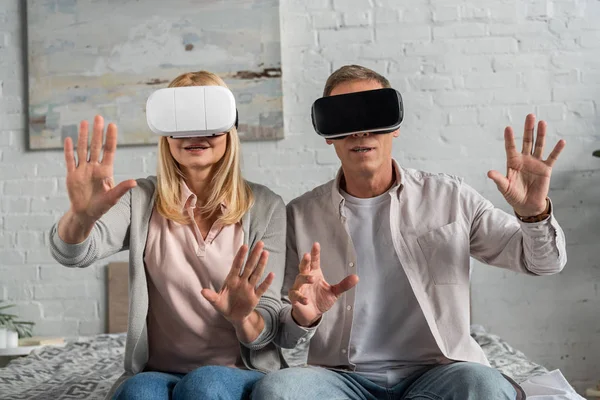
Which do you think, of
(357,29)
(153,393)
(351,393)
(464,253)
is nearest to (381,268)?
(464,253)

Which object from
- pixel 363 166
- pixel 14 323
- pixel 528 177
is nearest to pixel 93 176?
pixel 363 166

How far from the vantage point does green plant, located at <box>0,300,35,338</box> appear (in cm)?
343

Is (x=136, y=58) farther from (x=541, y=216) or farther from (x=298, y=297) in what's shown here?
(x=541, y=216)

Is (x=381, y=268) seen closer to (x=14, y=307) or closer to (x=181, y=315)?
(x=181, y=315)

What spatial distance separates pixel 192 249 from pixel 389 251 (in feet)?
1.57

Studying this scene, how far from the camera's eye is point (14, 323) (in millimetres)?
3482

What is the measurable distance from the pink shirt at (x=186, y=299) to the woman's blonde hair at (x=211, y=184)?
34 mm

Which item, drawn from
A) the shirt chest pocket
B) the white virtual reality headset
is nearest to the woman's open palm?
the white virtual reality headset

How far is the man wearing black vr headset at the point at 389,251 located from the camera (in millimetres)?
1616

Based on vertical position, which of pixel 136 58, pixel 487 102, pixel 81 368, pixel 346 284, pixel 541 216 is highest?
pixel 136 58

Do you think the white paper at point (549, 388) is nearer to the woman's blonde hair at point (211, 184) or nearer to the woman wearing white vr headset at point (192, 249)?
the woman wearing white vr headset at point (192, 249)

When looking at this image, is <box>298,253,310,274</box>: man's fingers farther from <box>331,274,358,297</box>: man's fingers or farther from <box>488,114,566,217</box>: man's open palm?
<box>488,114,566,217</box>: man's open palm

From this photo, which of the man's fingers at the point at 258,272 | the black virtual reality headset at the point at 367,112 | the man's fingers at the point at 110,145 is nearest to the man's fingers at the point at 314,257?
the man's fingers at the point at 258,272

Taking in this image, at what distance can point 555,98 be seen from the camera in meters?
3.42
